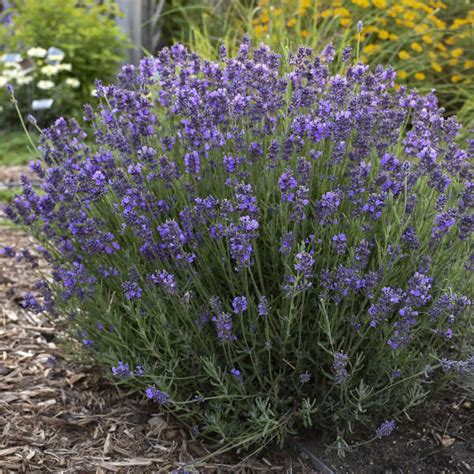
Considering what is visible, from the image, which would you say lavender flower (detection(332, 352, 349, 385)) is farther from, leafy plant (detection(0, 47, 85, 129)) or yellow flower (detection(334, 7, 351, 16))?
leafy plant (detection(0, 47, 85, 129))

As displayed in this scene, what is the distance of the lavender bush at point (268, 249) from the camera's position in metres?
1.99

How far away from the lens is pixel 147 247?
2.13 m

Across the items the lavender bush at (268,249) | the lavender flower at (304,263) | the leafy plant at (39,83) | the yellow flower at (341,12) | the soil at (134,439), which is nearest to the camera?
the lavender flower at (304,263)

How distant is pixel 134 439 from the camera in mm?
2383

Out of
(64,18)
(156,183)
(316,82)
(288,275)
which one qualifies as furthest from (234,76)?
(64,18)

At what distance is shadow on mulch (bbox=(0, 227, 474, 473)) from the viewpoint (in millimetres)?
2227

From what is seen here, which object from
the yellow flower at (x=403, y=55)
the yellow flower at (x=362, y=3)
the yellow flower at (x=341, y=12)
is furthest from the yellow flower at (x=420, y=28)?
the yellow flower at (x=341, y=12)

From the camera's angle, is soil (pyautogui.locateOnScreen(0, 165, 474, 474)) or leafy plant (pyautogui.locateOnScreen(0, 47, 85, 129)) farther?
leafy plant (pyautogui.locateOnScreen(0, 47, 85, 129))

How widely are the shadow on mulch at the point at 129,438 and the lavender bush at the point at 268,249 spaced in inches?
4.2

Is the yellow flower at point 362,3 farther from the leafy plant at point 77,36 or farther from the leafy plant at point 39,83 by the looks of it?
the leafy plant at point 39,83

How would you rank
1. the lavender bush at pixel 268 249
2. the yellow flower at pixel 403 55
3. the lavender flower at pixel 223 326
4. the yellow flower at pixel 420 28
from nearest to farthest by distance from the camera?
1. the lavender flower at pixel 223 326
2. the lavender bush at pixel 268 249
3. the yellow flower at pixel 403 55
4. the yellow flower at pixel 420 28

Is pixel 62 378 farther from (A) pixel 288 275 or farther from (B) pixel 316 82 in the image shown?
(B) pixel 316 82

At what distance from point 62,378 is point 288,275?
4.38 ft

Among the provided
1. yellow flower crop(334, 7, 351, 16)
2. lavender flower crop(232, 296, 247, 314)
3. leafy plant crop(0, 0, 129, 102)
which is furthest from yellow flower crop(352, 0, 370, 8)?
lavender flower crop(232, 296, 247, 314)
